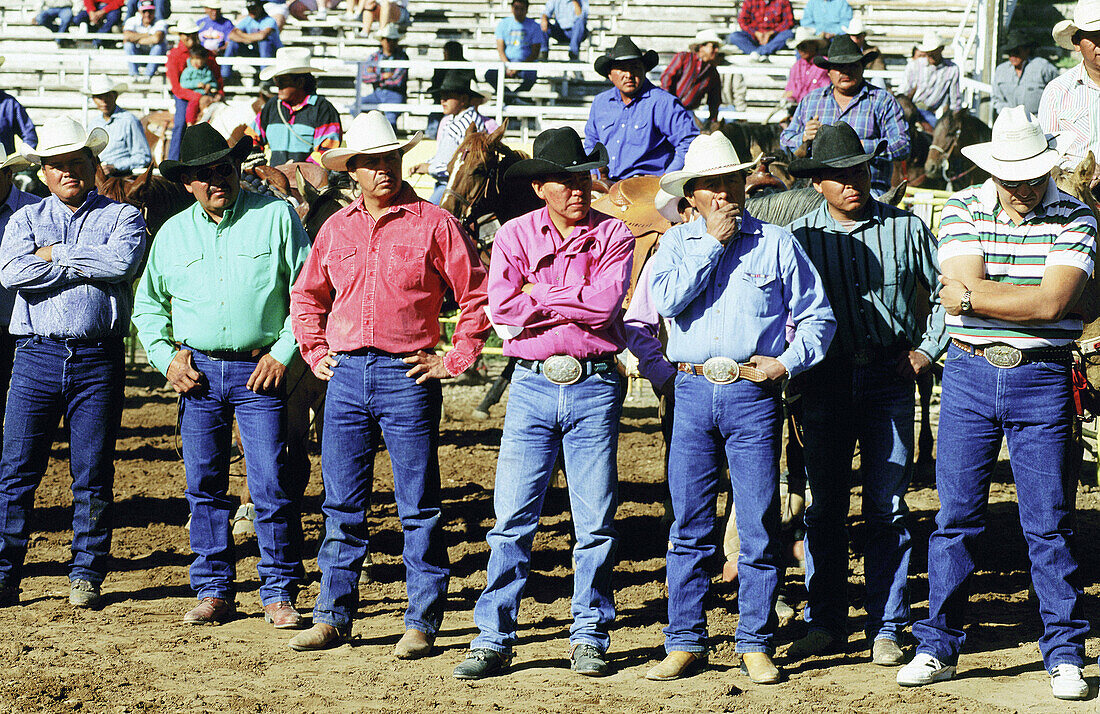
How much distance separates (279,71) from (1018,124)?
24.5ft

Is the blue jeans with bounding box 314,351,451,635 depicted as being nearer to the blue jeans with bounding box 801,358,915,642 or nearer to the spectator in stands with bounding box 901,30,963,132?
the blue jeans with bounding box 801,358,915,642

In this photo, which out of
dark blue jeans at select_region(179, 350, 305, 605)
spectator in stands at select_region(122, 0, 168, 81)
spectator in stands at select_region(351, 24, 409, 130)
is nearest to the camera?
dark blue jeans at select_region(179, 350, 305, 605)

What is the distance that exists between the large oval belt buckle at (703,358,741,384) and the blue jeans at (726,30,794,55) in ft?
53.4

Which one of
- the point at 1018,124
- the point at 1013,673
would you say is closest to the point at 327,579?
the point at 1013,673

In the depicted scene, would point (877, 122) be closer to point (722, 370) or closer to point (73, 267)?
point (722, 370)

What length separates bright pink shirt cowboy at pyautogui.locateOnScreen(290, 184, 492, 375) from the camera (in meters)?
5.75

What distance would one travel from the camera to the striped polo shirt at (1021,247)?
5.11 metres

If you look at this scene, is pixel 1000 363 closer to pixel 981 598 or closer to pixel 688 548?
pixel 688 548

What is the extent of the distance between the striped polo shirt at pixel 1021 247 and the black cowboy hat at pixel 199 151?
3359 mm

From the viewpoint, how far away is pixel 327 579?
5914 mm

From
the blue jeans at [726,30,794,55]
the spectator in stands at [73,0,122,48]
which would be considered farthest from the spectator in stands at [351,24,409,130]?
the spectator in stands at [73,0,122,48]

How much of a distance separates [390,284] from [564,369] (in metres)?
0.92

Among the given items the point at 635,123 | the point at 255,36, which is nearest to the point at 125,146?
the point at 635,123

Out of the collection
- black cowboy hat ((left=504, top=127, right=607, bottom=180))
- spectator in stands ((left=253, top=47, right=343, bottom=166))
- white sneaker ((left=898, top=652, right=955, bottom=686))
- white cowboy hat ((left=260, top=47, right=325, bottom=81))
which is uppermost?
white cowboy hat ((left=260, top=47, right=325, bottom=81))
